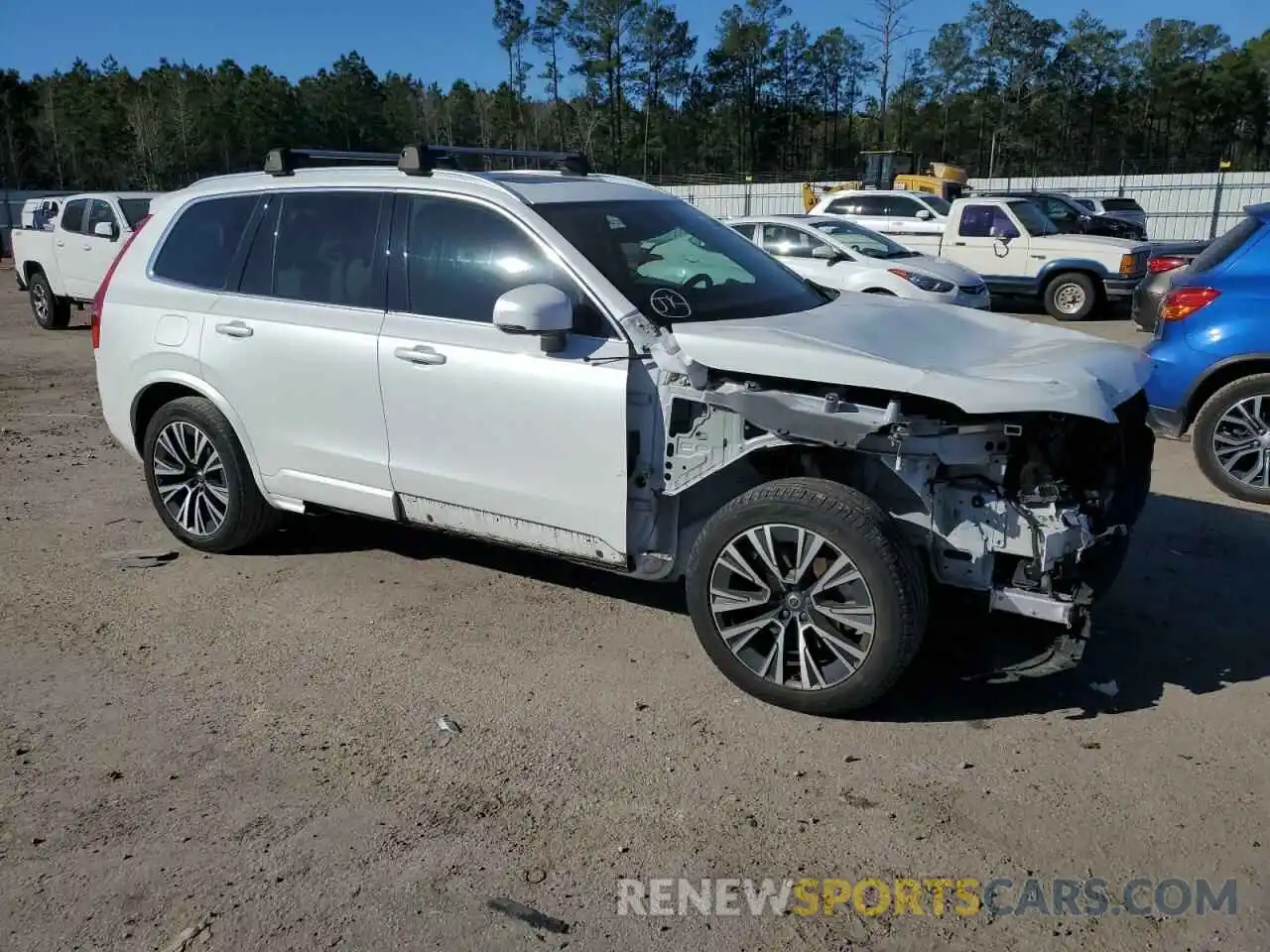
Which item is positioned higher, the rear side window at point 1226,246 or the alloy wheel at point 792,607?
the rear side window at point 1226,246

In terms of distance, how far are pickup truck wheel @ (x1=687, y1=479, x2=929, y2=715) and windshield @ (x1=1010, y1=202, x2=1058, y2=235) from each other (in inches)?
571

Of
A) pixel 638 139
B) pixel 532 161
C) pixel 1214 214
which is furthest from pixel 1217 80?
pixel 532 161

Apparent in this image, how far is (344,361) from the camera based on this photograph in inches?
184

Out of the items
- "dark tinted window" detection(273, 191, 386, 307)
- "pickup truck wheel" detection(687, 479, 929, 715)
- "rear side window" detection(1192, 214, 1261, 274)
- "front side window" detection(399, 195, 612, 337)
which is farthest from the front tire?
"rear side window" detection(1192, 214, 1261, 274)

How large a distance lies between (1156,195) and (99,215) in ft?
87.4

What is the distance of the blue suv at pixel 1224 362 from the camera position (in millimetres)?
6348

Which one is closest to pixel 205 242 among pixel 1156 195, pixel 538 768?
pixel 538 768

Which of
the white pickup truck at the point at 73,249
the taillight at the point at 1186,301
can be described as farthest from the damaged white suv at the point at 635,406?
the white pickup truck at the point at 73,249

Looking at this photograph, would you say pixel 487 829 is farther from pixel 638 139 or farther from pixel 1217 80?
pixel 1217 80

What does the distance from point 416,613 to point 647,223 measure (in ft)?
6.79

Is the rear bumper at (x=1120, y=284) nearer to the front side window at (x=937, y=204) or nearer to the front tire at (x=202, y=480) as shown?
the front side window at (x=937, y=204)

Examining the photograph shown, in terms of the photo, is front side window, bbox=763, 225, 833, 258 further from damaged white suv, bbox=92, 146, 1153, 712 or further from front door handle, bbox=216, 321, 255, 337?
front door handle, bbox=216, 321, 255, 337

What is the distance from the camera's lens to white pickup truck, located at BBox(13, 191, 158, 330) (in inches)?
613

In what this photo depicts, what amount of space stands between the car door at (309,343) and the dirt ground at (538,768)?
65 cm
